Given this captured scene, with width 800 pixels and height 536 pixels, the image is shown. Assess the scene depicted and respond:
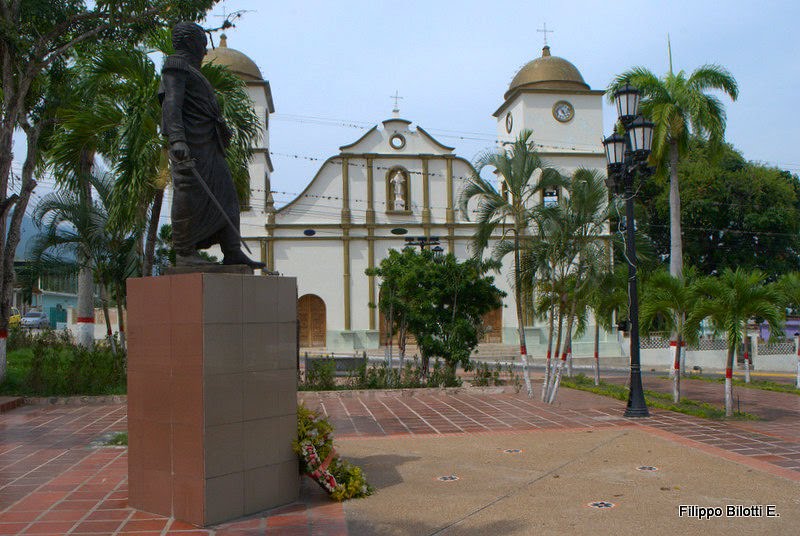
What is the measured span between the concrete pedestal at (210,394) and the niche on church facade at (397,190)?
936 inches

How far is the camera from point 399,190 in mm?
29000

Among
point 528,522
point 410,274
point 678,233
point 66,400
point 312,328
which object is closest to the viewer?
point 528,522

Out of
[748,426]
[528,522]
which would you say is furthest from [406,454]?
[748,426]

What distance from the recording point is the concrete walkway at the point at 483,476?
486 centimetres

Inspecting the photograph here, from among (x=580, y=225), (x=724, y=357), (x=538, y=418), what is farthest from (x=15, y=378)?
(x=724, y=357)

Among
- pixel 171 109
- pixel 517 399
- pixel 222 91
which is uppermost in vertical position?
pixel 222 91

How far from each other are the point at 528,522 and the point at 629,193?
713 cm

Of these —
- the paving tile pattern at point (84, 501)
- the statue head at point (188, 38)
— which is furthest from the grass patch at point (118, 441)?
the statue head at point (188, 38)

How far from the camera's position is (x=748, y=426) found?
30.5 ft

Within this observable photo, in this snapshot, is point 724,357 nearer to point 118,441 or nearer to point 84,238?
point 84,238

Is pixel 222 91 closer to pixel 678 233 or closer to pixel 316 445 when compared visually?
pixel 316 445

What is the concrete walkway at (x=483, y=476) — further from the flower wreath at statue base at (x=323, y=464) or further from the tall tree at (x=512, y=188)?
the tall tree at (x=512, y=188)

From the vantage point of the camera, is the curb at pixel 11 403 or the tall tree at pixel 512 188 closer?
the curb at pixel 11 403

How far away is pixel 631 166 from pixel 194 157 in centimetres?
765
